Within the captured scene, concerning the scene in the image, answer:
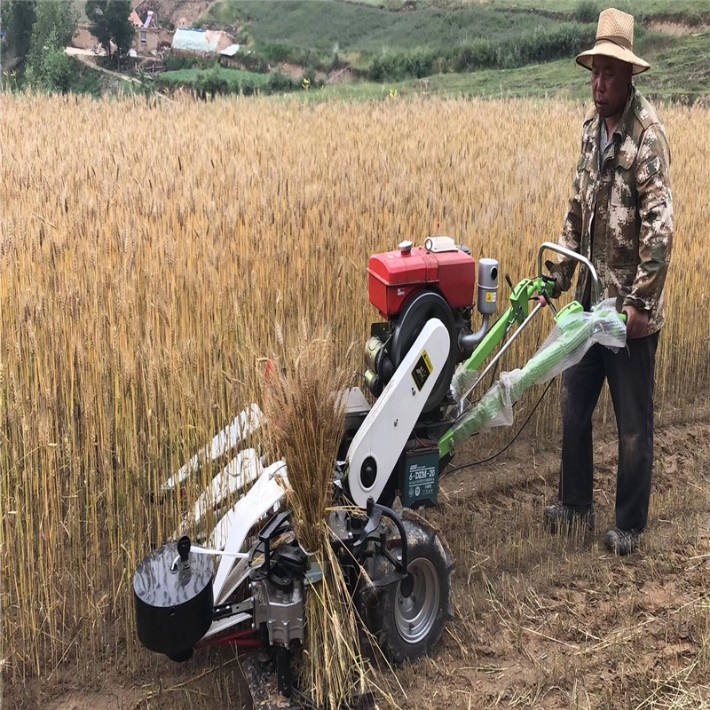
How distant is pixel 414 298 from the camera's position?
9.21ft

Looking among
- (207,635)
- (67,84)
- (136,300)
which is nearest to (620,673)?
(207,635)

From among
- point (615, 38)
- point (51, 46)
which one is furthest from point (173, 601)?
point (51, 46)

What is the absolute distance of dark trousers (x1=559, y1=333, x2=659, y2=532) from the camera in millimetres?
3375

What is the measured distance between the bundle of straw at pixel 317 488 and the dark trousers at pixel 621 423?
61.2 inches

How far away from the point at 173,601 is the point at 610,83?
8.22ft

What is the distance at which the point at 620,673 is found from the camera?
2746mm

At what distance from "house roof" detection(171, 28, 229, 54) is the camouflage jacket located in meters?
22.6

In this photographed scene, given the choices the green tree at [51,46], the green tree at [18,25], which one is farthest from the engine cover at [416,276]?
the green tree at [18,25]

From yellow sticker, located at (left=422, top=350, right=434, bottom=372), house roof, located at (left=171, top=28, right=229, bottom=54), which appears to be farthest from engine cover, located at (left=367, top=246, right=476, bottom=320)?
house roof, located at (left=171, top=28, right=229, bottom=54)

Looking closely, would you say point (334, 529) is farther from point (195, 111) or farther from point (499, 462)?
point (195, 111)

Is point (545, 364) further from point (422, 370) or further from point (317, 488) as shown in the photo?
point (317, 488)

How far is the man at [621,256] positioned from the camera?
3170 mm

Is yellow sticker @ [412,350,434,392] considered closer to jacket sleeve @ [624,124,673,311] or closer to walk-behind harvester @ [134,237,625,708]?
walk-behind harvester @ [134,237,625,708]

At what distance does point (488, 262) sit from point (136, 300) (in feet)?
5.01
